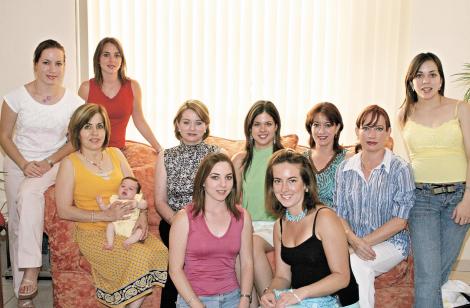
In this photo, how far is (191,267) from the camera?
8.83 ft

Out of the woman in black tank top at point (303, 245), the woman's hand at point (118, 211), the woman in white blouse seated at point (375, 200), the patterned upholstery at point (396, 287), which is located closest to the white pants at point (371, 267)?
the woman in white blouse seated at point (375, 200)

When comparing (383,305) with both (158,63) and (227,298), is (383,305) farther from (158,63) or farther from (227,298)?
(158,63)

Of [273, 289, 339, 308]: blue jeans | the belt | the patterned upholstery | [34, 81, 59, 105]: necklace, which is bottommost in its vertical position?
the patterned upholstery

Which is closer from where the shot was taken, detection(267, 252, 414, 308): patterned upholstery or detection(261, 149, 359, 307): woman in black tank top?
detection(261, 149, 359, 307): woman in black tank top

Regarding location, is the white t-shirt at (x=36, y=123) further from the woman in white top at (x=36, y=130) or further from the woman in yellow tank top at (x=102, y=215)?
the woman in yellow tank top at (x=102, y=215)

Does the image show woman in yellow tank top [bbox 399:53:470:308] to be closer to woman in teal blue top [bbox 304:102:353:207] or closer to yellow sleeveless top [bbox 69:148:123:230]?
woman in teal blue top [bbox 304:102:353:207]

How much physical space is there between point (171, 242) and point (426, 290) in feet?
4.55

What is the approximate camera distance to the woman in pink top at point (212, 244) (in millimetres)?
2650

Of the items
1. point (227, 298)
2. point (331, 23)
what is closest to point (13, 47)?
point (331, 23)

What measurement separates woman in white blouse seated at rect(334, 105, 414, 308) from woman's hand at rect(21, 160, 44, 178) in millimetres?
1810

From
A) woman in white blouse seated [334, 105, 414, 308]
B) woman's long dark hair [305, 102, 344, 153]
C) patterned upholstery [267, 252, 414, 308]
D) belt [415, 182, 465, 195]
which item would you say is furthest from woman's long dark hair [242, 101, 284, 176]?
belt [415, 182, 465, 195]

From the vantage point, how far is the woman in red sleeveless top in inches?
152

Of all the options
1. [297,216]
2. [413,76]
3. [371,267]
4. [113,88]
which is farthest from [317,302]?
[113,88]

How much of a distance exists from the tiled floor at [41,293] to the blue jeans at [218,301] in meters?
1.33
